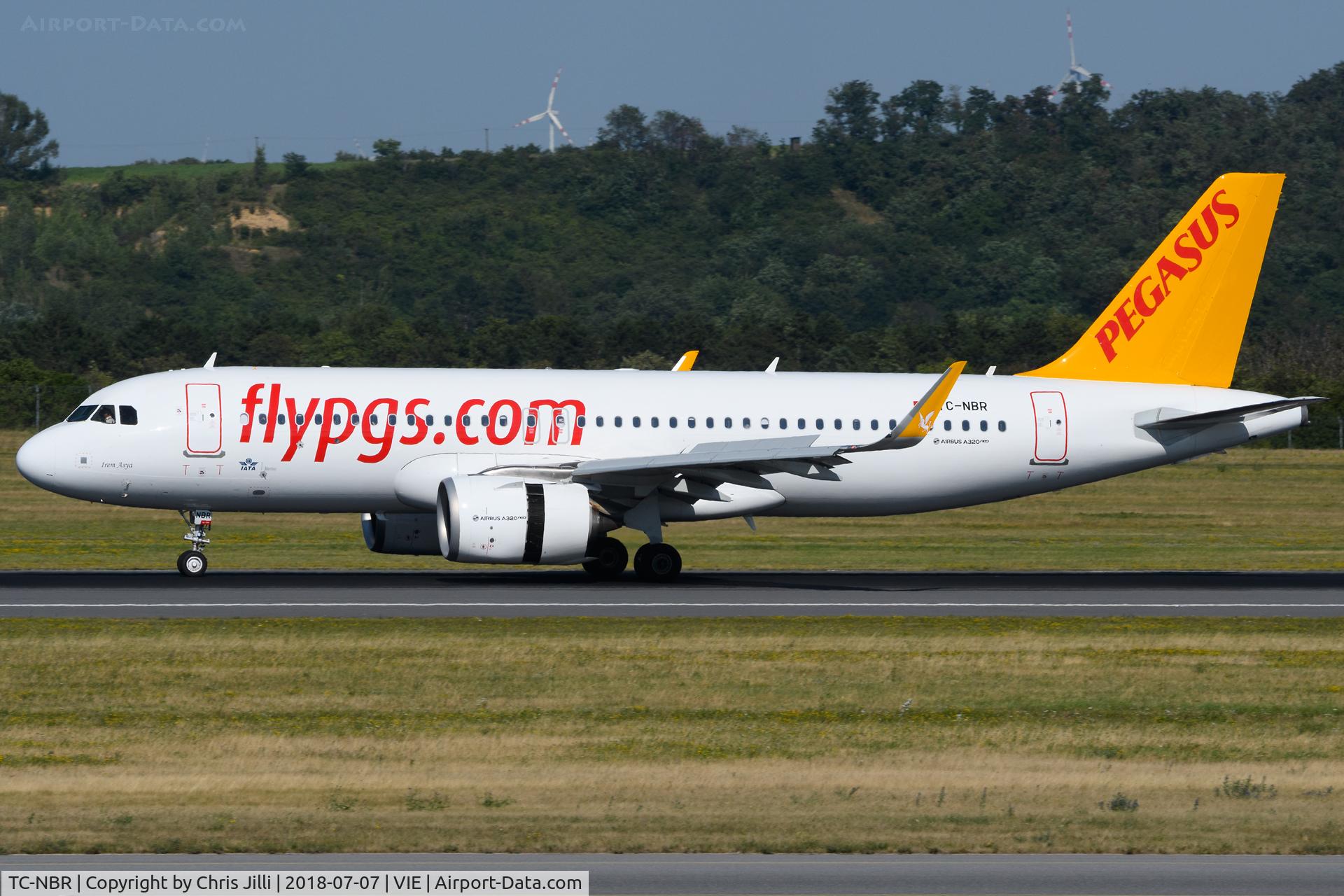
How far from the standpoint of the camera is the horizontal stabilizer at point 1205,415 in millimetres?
33906

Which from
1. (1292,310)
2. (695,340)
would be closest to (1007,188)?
(1292,310)

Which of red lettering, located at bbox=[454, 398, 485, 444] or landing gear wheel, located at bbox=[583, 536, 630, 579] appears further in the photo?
landing gear wheel, located at bbox=[583, 536, 630, 579]

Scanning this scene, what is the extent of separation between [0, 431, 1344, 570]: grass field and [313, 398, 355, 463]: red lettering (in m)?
4.21

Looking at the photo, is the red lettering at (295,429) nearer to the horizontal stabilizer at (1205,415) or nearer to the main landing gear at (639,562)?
the main landing gear at (639,562)

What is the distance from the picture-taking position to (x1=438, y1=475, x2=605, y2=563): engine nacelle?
96.9 feet

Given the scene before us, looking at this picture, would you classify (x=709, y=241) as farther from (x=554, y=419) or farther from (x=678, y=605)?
(x=678, y=605)

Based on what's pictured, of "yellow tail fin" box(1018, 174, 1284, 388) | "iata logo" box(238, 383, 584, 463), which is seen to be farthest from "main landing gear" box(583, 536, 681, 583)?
"yellow tail fin" box(1018, 174, 1284, 388)

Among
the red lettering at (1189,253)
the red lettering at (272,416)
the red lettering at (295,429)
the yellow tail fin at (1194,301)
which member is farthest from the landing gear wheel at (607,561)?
the red lettering at (1189,253)

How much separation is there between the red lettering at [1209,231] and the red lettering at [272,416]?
18.6m

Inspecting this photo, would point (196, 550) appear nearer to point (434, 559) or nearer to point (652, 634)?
point (434, 559)

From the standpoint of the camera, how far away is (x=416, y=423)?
32250 mm

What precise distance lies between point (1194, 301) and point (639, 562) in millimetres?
12795

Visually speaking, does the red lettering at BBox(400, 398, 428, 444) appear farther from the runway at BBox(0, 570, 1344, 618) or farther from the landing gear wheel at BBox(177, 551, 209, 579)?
the landing gear wheel at BBox(177, 551, 209, 579)

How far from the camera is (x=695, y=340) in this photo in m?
97.3
